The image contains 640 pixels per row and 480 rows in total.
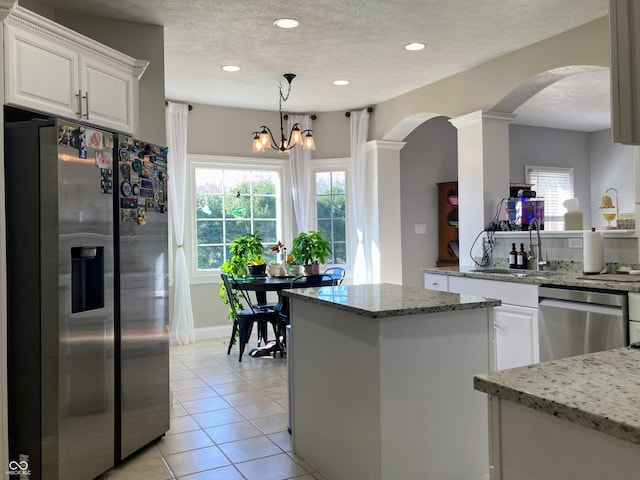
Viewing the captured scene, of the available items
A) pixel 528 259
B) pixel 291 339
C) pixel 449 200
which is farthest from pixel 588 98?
pixel 291 339

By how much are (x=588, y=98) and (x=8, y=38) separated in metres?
5.94

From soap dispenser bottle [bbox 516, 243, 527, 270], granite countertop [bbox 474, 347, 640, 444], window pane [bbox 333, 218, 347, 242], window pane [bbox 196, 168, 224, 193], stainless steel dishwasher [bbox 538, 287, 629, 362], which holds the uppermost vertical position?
window pane [bbox 196, 168, 224, 193]

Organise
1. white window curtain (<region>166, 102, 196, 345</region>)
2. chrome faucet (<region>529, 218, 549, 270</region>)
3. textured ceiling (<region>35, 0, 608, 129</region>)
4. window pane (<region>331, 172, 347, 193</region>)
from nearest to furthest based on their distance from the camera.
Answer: textured ceiling (<region>35, 0, 608, 129</region>), chrome faucet (<region>529, 218, 549, 270</region>), white window curtain (<region>166, 102, 196, 345</region>), window pane (<region>331, 172, 347, 193</region>)

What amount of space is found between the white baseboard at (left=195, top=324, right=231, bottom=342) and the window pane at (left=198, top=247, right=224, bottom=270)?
719 mm

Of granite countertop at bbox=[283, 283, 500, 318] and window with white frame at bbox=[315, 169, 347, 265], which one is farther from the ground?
window with white frame at bbox=[315, 169, 347, 265]

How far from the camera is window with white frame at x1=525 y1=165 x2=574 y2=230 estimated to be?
7.82 meters

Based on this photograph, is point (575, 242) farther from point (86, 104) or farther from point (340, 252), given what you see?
point (86, 104)

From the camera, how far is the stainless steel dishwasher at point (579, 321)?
2871mm

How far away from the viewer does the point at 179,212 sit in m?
5.72

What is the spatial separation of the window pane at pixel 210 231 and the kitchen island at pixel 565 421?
17.2ft

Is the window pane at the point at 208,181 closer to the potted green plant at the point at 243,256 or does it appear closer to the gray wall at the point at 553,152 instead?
the potted green plant at the point at 243,256

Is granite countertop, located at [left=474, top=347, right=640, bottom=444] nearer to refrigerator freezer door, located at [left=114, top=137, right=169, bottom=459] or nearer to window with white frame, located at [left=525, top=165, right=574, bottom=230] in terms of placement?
refrigerator freezer door, located at [left=114, top=137, right=169, bottom=459]

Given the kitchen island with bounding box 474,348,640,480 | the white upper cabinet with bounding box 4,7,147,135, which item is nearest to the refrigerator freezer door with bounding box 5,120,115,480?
the white upper cabinet with bounding box 4,7,147,135

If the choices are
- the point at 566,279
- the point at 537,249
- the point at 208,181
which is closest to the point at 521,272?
the point at 537,249
